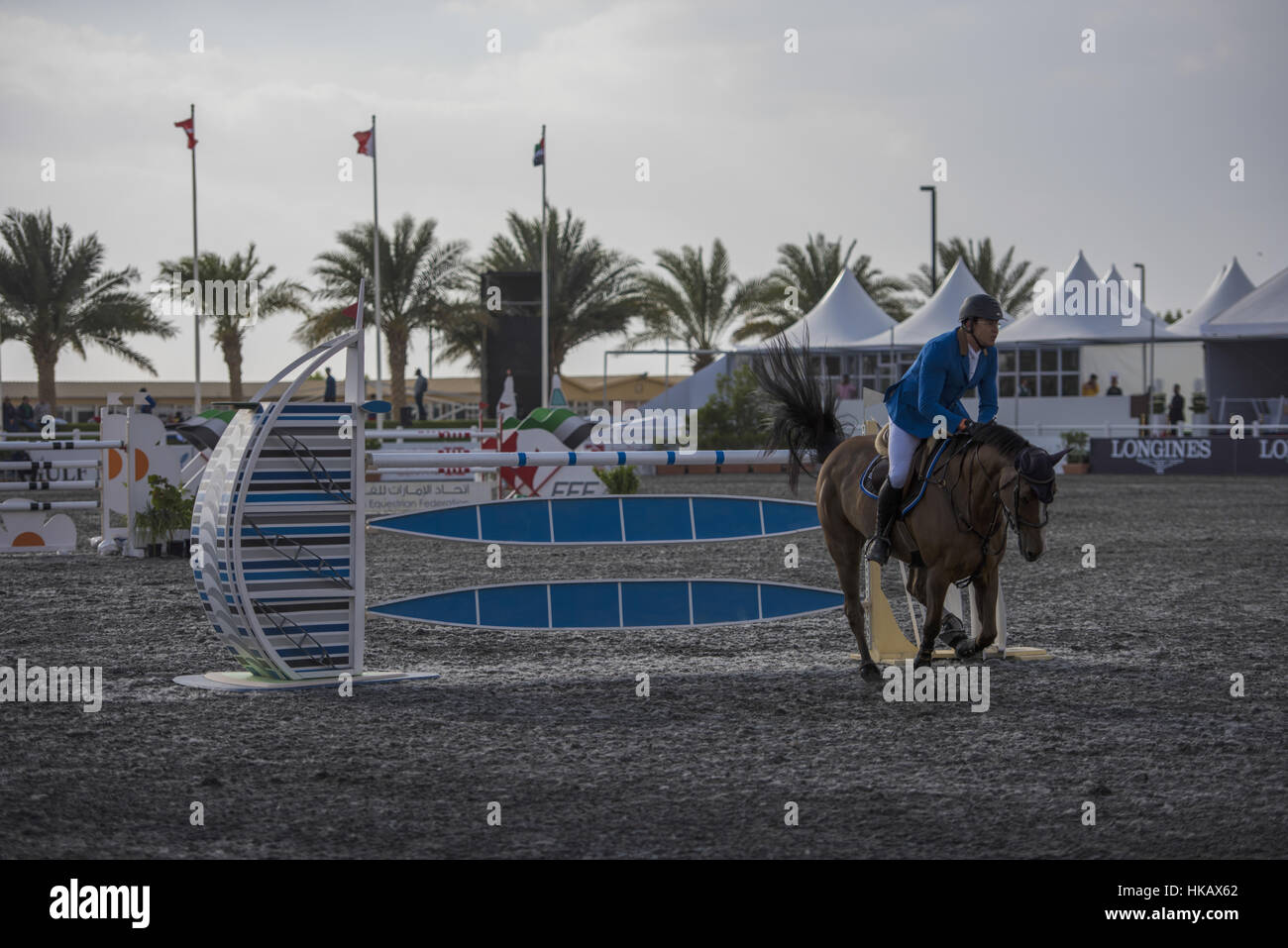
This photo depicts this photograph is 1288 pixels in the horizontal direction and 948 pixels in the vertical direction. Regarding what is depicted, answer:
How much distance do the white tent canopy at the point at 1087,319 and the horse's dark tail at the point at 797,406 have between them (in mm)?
28381

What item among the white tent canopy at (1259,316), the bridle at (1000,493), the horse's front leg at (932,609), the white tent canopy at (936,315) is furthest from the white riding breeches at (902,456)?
the white tent canopy at (1259,316)

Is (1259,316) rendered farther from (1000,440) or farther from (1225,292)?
(1000,440)

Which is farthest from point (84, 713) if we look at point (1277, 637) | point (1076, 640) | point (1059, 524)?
point (1059, 524)

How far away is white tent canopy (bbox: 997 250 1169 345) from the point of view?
116ft

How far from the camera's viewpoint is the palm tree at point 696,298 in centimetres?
4384

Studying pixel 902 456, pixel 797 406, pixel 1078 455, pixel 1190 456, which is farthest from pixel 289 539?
pixel 1078 455

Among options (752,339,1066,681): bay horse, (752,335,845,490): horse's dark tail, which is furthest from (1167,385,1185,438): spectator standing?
(752,339,1066,681): bay horse

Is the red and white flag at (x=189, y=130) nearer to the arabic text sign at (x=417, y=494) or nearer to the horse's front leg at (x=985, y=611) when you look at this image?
Result: the arabic text sign at (x=417, y=494)

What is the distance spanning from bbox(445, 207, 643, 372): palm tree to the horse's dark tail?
33982 millimetres

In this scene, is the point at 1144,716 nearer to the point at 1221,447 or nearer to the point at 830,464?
the point at 830,464

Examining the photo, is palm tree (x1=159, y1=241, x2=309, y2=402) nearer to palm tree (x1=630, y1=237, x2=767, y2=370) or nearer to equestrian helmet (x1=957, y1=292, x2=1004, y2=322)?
A: palm tree (x1=630, y1=237, x2=767, y2=370)

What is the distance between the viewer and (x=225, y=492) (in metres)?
7.07

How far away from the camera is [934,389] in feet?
22.8
